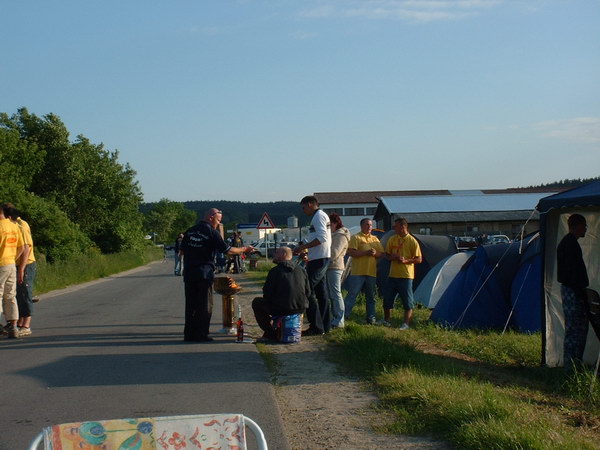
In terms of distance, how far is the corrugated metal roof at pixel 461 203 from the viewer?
51.9 m

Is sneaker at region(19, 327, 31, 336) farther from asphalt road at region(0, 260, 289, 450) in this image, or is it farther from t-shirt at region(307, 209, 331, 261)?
t-shirt at region(307, 209, 331, 261)

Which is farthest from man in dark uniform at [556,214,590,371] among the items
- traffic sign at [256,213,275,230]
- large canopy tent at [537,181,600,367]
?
traffic sign at [256,213,275,230]

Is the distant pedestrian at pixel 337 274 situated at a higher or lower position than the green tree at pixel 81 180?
lower

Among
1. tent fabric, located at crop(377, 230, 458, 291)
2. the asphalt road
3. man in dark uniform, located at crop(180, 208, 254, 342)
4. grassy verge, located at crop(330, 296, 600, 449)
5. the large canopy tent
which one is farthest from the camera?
tent fabric, located at crop(377, 230, 458, 291)

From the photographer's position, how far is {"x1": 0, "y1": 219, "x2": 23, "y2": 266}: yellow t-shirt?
440 inches

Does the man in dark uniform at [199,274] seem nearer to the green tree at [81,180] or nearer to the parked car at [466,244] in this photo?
the parked car at [466,244]

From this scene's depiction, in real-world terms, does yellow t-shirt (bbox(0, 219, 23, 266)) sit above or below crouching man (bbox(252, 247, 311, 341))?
above

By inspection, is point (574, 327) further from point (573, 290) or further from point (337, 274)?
point (337, 274)

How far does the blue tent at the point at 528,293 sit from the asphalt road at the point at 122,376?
15.8 ft

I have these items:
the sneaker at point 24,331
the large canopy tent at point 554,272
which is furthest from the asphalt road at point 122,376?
the large canopy tent at point 554,272

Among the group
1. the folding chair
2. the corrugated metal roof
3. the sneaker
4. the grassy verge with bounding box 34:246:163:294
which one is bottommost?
the grassy verge with bounding box 34:246:163:294

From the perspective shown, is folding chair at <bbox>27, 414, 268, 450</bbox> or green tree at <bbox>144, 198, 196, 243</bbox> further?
green tree at <bbox>144, 198, 196, 243</bbox>

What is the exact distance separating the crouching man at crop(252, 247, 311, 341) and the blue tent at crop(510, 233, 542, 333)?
376cm

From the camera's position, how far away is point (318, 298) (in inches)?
464
